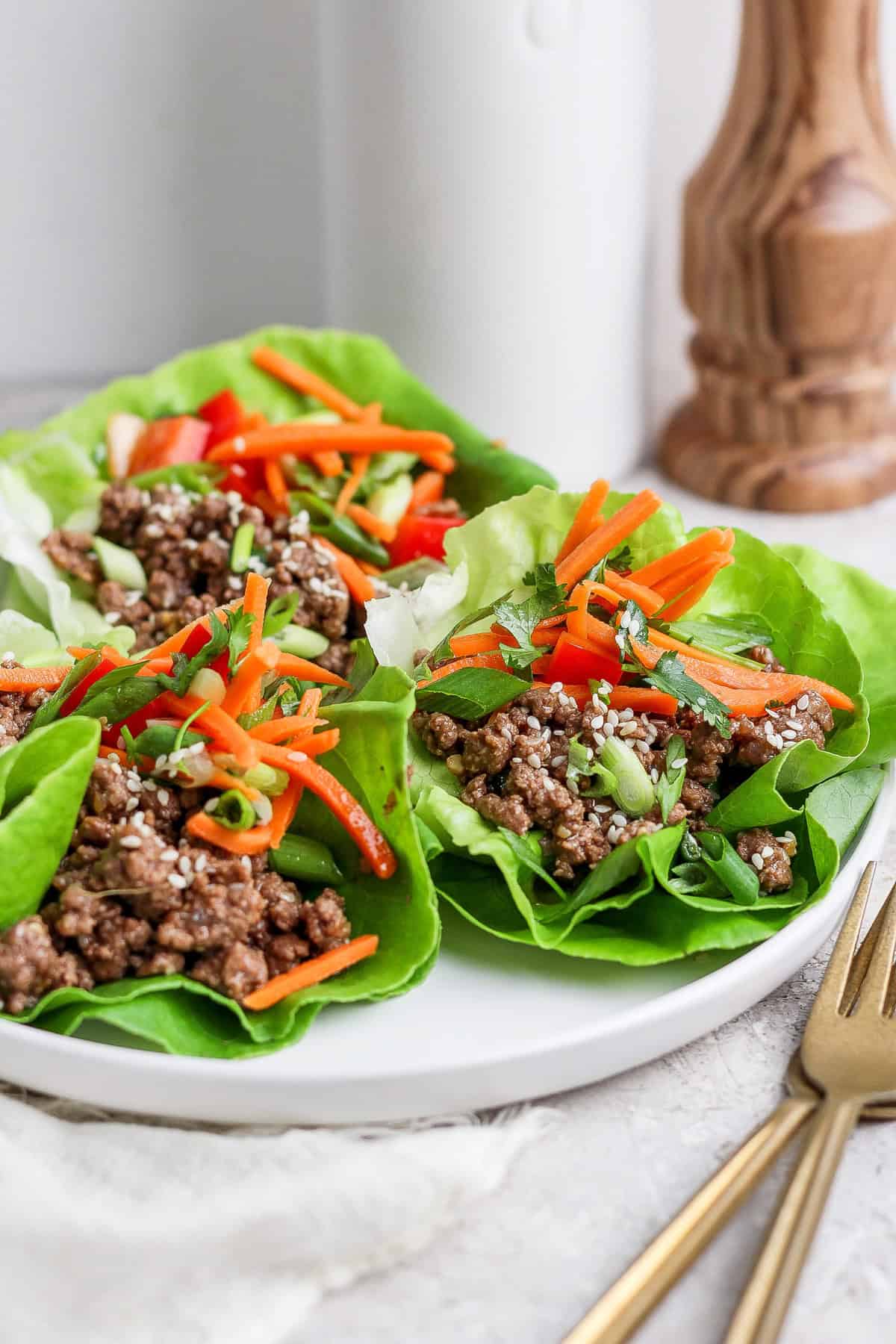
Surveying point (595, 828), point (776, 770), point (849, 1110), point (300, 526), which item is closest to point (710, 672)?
point (776, 770)

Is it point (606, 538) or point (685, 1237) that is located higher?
point (606, 538)

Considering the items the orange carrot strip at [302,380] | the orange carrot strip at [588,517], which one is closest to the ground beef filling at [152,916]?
the orange carrot strip at [588,517]

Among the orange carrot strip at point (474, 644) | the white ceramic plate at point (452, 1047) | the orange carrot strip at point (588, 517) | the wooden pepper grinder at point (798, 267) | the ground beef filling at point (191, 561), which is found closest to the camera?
the white ceramic plate at point (452, 1047)

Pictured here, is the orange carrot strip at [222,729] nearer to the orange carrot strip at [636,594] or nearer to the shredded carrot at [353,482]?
the orange carrot strip at [636,594]

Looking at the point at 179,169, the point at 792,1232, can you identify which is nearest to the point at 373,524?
the point at 792,1232

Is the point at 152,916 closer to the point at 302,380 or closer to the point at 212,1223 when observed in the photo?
the point at 212,1223
